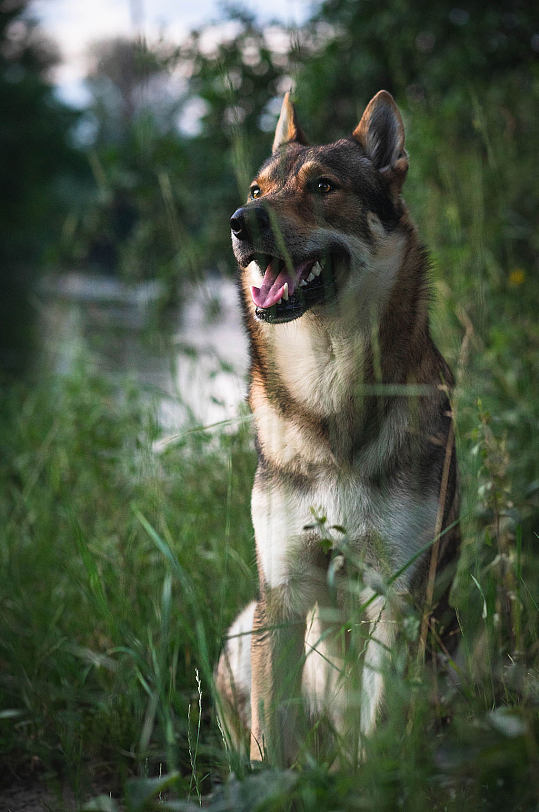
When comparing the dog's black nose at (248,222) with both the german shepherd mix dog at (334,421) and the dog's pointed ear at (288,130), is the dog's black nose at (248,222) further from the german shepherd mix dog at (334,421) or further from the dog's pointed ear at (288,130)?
the dog's pointed ear at (288,130)

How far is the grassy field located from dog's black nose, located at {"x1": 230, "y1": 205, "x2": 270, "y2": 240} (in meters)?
0.59

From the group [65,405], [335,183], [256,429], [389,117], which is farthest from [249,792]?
[65,405]

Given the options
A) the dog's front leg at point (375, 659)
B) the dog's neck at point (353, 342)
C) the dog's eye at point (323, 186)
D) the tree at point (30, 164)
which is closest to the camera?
the dog's front leg at point (375, 659)

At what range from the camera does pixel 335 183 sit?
8.43ft

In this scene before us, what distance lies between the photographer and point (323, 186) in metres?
2.56

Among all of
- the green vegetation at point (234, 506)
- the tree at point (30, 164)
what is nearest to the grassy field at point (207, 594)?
the green vegetation at point (234, 506)

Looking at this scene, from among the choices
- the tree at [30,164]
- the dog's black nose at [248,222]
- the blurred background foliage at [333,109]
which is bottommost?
the dog's black nose at [248,222]

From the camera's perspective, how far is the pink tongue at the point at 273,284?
2312 millimetres

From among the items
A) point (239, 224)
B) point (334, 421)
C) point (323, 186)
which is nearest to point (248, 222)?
point (239, 224)

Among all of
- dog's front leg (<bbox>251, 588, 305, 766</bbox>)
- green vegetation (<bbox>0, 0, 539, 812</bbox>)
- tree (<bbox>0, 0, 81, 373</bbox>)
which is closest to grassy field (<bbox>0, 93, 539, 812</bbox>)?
green vegetation (<bbox>0, 0, 539, 812</bbox>)

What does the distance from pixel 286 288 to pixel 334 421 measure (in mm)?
453

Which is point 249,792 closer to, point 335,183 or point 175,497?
point 335,183

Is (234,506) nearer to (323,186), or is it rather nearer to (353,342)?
(353,342)

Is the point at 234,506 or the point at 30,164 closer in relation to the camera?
the point at 234,506
